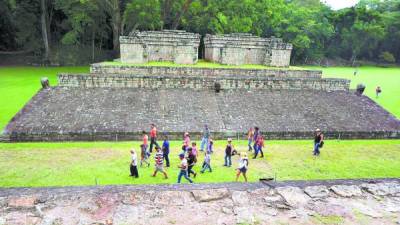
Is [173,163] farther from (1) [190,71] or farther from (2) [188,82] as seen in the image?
(1) [190,71]

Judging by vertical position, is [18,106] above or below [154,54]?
below

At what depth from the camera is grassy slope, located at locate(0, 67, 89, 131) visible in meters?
12.5

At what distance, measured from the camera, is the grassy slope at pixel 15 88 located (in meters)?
12.5

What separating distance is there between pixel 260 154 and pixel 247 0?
56.7 ft

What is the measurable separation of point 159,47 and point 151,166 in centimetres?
1083

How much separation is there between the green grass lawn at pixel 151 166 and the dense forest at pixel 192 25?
1481 cm

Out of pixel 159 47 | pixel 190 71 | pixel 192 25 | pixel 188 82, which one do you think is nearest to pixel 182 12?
pixel 192 25

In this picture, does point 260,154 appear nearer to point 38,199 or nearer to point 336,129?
point 336,129

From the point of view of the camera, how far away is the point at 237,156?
941 centimetres

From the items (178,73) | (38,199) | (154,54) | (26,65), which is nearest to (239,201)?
(38,199)

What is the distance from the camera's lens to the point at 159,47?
17.5 metres

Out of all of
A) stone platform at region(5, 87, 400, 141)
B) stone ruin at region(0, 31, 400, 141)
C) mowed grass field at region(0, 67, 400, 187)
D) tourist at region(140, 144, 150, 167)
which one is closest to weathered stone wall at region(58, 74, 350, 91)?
stone ruin at region(0, 31, 400, 141)

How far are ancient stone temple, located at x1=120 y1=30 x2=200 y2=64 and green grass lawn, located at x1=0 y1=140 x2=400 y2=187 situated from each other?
8.24m

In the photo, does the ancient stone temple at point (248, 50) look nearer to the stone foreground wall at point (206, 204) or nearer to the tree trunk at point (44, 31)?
the stone foreground wall at point (206, 204)
